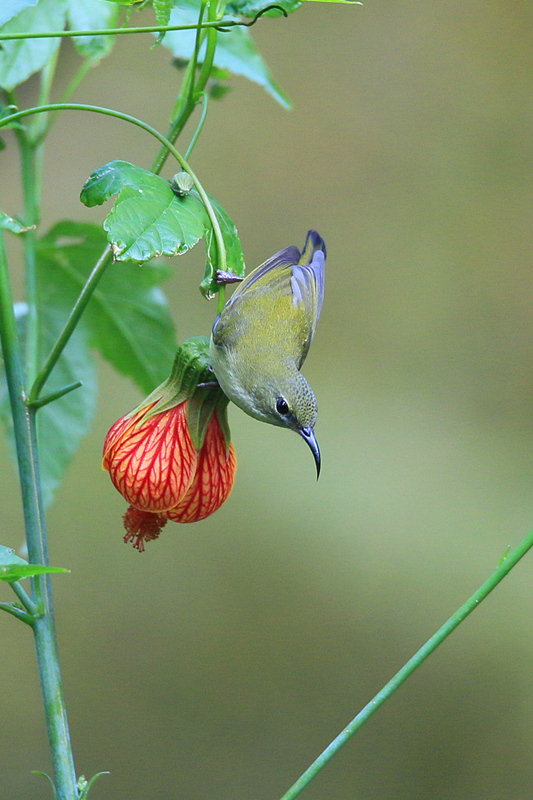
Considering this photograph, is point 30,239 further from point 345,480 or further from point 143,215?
point 345,480

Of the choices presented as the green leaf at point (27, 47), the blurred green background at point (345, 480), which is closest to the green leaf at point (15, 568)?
the green leaf at point (27, 47)

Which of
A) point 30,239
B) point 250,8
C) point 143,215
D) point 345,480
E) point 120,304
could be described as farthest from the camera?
point 345,480

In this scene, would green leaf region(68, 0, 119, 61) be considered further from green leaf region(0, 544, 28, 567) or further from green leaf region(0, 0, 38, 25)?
Result: green leaf region(0, 544, 28, 567)

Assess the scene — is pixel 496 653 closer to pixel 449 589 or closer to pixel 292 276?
pixel 449 589

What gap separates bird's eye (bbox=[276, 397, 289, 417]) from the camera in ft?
2.58

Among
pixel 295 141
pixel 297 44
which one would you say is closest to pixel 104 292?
pixel 295 141

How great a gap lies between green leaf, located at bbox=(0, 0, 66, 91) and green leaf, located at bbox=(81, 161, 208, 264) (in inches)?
7.9

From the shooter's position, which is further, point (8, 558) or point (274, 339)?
point (274, 339)

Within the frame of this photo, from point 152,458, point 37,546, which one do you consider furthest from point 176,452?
point 37,546

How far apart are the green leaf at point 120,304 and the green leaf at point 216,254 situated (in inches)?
8.9

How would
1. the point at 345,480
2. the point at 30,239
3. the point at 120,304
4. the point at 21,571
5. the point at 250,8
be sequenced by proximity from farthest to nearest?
1. the point at 345,480
2. the point at 120,304
3. the point at 30,239
4. the point at 250,8
5. the point at 21,571

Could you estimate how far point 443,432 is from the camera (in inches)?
95.0

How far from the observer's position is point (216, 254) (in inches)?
→ 24.1

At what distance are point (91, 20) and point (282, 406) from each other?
16.4 inches
